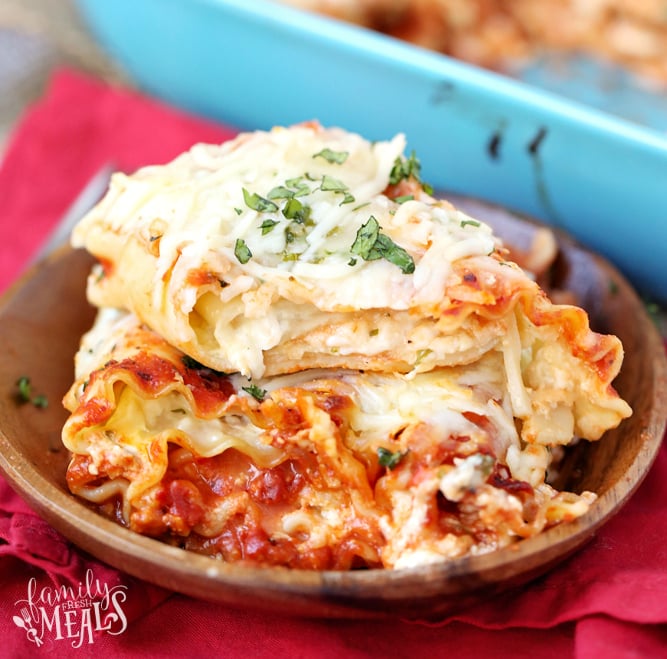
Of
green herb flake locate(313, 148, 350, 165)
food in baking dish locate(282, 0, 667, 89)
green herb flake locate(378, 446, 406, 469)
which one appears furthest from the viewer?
food in baking dish locate(282, 0, 667, 89)

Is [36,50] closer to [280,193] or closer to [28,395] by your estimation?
[28,395]

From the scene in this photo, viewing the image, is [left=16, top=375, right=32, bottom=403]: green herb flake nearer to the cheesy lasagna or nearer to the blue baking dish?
the cheesy lasagna

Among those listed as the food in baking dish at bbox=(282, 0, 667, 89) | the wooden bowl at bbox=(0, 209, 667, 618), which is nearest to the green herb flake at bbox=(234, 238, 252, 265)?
the wooden bowl at bbox=(0, 209, 667, 618)

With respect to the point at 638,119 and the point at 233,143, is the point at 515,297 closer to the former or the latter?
the point at 233,143

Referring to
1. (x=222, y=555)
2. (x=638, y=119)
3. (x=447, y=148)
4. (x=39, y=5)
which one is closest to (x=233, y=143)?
(x=222, y=555)

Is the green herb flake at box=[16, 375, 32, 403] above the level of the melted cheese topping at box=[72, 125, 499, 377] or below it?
below

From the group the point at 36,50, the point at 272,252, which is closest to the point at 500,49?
the point at 36,50
